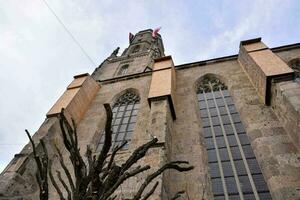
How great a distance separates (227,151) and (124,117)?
13.5 ft

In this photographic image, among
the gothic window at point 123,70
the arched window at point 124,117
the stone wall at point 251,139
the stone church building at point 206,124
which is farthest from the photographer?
the gothic window at point 123,70

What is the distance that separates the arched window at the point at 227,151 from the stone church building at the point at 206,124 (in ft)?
0.07

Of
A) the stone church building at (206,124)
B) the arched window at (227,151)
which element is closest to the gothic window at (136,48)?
the stone church building at (206,124)

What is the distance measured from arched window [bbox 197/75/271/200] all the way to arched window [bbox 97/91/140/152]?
2445mm

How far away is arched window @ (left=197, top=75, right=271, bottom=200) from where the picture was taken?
5898mm

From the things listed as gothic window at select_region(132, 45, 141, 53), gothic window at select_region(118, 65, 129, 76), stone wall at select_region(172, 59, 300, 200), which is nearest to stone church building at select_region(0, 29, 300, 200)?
stone wall at select_region(172, 59, 300, 200)

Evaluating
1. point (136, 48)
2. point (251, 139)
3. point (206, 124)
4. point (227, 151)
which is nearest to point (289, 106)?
point (251, 139)

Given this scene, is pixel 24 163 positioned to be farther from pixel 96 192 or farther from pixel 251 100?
pixel 251 100

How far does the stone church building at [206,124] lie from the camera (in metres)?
Result: 5.86

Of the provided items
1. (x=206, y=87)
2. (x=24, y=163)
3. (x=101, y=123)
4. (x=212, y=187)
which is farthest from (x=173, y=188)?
(x=206, y=87)

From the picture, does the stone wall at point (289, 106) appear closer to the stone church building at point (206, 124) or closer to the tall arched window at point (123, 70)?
the stone church building at point (206, 124)

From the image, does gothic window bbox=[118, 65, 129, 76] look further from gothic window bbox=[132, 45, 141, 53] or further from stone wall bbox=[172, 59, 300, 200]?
stone wall bbox=[172, 59, 300, 200]

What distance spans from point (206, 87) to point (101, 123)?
4194 mm

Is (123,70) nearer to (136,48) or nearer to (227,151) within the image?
(136,48)
